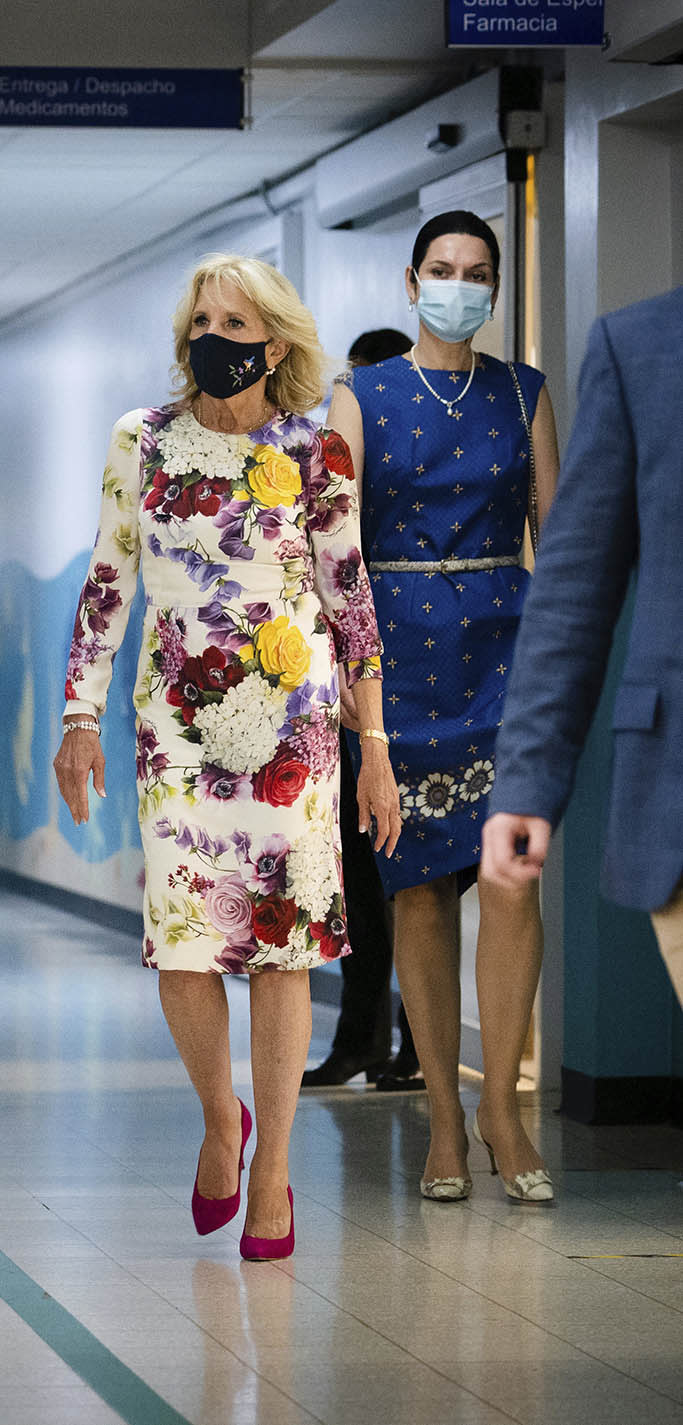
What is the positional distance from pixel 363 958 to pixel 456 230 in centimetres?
232

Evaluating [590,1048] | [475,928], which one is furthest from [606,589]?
[475,928]

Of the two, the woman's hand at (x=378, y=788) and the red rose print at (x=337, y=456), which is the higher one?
the red rose print at (x=337, y=456)

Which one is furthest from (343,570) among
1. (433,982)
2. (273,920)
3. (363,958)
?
(363,958)

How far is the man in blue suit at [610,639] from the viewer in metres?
2.44

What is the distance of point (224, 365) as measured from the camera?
14.1 ft

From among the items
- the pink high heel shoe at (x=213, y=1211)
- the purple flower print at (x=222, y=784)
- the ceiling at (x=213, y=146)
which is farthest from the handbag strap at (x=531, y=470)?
the ceiling at (x=213, y=146)

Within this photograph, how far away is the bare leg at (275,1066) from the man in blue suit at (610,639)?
181 centimetres

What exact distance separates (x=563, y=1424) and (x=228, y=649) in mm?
1519

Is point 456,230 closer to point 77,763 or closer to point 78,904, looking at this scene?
point 77,763

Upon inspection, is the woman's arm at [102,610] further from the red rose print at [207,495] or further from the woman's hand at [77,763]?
the red rose print at [207,495]

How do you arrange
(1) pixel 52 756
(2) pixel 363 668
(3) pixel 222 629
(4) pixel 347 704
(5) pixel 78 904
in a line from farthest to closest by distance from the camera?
(1) pixel 52 756 < (5) pixel 78 904 < (4) pixel 347 704 < (2) pixel 363 668 < (3) pixel 222 629

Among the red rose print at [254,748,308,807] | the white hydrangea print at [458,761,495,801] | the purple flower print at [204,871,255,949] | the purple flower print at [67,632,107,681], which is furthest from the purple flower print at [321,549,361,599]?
the white hydrangea print at [458,761,495,801]

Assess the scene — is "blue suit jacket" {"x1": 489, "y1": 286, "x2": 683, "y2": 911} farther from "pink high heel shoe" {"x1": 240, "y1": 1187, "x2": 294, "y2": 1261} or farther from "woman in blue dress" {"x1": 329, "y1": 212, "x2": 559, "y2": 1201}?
"woman in blue dress" {"x1": 329, "y1": 212, "x2": 559, "y2": 1201}

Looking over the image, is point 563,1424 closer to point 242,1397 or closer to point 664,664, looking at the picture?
point 242,1397
